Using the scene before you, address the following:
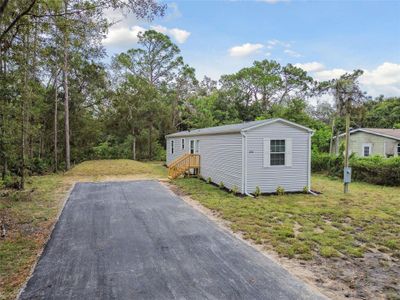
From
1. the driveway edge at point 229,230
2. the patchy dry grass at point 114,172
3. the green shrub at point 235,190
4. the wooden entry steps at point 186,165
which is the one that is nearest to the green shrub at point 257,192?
the green shrub at point 235,190

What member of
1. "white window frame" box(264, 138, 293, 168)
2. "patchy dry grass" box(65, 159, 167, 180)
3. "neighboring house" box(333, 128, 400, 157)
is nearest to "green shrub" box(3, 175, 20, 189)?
"patchy dry grass" box(65, 159, 167, 180)

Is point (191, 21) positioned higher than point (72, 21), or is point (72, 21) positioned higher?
point (191, 21)

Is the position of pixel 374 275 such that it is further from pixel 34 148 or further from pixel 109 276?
pixel 34 148

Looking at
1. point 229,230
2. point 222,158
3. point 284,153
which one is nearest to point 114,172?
point 222,158

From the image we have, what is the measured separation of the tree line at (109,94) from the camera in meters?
8.06

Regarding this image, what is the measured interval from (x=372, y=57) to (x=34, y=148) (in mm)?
23088

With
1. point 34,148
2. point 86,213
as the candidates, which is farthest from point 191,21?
point 34,148

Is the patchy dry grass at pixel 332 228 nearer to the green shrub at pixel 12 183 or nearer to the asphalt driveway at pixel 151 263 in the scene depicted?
the asphalt driveway at pixel 151 263

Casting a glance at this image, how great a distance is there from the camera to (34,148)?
2059cm

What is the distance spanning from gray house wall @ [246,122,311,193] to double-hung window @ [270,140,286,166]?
0.15m

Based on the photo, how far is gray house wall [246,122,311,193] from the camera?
33.5 ft

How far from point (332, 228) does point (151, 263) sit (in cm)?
409

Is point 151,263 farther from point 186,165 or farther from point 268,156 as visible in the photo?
point 186,165

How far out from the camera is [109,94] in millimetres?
23500
